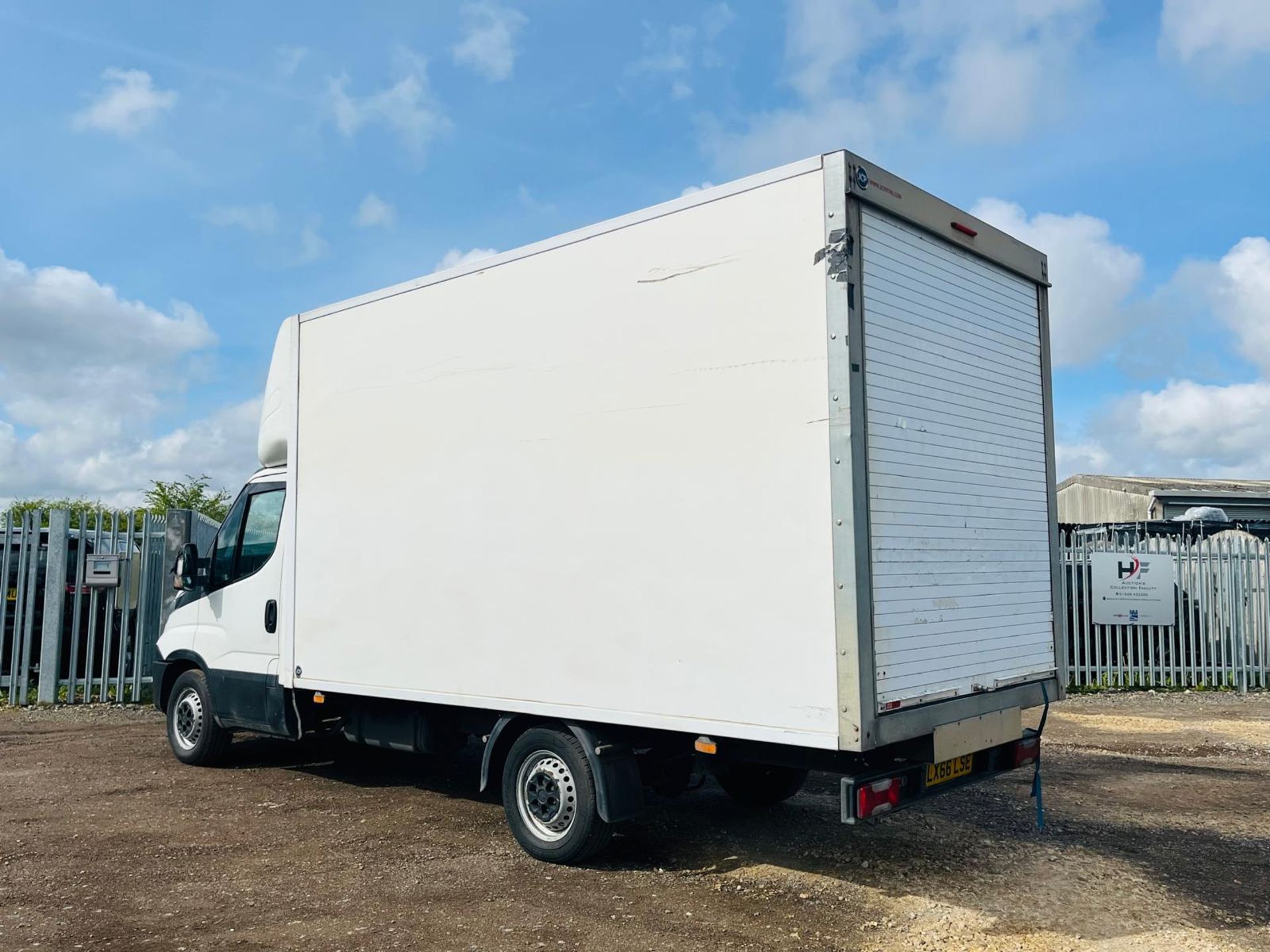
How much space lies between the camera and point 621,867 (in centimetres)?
534

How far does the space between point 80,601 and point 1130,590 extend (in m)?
12.4

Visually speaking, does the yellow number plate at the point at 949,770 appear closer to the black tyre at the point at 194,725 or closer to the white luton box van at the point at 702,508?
the white luton box van at the point at 702,508

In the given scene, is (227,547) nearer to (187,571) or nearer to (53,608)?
(187,571)

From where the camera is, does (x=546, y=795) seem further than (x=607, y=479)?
Yes

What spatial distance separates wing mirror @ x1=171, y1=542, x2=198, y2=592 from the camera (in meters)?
7.69

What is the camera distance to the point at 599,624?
504 cm

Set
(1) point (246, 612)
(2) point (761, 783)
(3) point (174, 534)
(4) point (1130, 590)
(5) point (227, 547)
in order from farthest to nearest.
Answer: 1. (4) point (1130, 590)
2. (3) point (174, 534)
3. (5) point (227, 547)
4. (1) point (246, 612)
5. (2) point (761, 783)

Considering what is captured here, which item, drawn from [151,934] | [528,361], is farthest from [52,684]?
[528,361]

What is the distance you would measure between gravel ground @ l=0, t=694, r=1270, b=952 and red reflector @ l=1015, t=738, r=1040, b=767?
58cm

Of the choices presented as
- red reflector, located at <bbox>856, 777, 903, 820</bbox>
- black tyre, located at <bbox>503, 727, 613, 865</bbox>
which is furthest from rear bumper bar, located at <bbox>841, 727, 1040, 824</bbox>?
black tyre, located at <bbox>503, 727, 613, 865</bbox>

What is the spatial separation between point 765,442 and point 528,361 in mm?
1615

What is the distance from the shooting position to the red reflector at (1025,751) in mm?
5332

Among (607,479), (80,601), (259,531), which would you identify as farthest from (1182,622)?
(80,601)

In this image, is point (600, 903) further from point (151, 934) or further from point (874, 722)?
point (151, 934)
